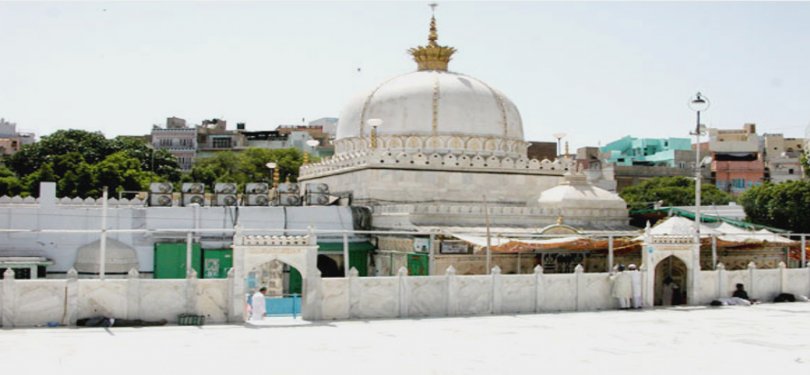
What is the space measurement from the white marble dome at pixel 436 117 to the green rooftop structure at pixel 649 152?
4953 centimetres

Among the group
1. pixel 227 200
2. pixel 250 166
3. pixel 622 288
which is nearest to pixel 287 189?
pixel 227 200

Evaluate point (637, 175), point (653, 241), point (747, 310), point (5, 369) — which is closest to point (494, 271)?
point (653, 241)

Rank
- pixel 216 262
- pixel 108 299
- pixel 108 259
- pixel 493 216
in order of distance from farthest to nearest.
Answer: pixel 493 216
pixel 216 262
pixel 108 259
pixel 108 299

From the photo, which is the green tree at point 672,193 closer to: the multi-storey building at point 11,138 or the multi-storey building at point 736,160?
the multi-storey building at point 736,160

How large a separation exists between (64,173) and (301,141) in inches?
1337

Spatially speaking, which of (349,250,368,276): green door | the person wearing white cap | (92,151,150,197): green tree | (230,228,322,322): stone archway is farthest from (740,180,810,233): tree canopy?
(92,151,150,197): green tree

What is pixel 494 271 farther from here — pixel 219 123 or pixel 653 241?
pixel 219 123

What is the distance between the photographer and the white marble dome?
36.6 meters

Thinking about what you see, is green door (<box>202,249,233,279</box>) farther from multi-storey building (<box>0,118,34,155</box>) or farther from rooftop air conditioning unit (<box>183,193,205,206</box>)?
multi-storey building (<box>0,118,34,155</box>)

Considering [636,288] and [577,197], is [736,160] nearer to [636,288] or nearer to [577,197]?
[577,197]

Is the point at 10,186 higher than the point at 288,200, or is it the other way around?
the point at 10,186

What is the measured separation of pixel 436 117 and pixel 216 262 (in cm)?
1078

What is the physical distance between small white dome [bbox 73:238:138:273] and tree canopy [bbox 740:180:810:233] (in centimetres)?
2912

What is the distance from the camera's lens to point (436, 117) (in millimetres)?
36719
